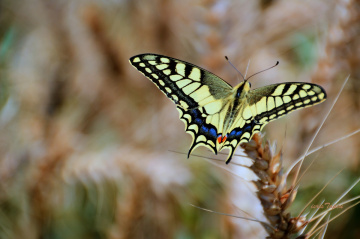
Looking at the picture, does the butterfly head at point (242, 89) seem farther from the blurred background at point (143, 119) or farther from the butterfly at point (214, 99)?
the blurred background at point (143, 119)

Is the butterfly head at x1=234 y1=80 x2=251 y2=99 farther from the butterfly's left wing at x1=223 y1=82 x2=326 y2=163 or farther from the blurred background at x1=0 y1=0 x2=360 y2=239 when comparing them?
the blurred background at x1=0 y1=0 x2=360 y2=239

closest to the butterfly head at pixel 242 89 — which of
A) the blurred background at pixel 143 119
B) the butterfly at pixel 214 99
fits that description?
the butterfly at pixel 214 99

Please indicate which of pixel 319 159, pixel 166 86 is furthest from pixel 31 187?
pixel 319 159

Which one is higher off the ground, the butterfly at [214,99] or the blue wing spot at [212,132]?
the butterfly at [214,99]

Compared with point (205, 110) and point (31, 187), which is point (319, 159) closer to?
point (205, 110)

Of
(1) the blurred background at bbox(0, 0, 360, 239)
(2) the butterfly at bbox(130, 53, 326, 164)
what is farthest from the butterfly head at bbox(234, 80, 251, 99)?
(1) the blurred background at bbox(0, 0, 360, 239)

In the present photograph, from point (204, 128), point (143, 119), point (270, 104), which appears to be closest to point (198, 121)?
point (204, 128)

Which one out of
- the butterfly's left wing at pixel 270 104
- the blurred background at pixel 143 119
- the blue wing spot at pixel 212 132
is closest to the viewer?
the butterfly's left wing at pixel 270 104
